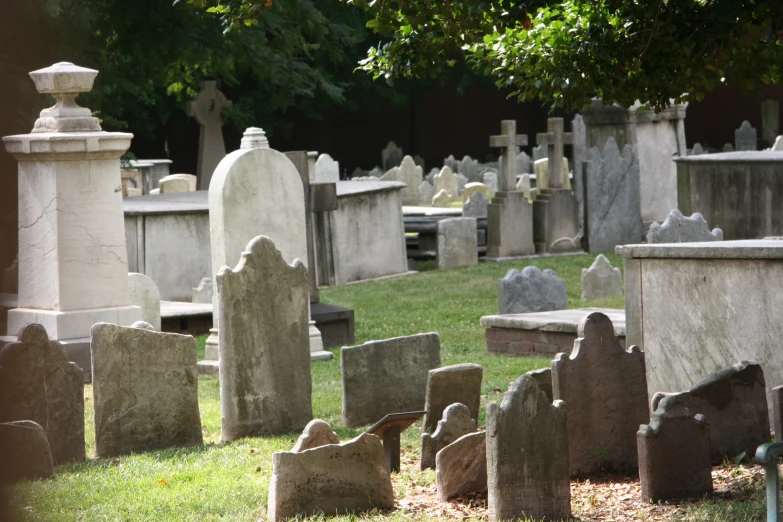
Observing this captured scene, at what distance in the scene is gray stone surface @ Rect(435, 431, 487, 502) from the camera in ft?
16.6

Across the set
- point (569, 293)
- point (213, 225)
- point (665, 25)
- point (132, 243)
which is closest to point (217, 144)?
point (132, 243)

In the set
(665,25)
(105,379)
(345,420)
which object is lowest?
(345,420)

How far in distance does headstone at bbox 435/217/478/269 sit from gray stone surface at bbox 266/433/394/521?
12337 mm

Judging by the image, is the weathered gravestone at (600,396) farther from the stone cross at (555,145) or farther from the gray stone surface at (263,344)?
the stone cross at (555,145)

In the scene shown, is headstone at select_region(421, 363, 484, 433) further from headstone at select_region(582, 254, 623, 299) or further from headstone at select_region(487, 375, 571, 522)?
headstone at select_region(582, 254, 623, 299)

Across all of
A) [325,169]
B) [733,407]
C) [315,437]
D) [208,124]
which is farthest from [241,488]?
[325,169]

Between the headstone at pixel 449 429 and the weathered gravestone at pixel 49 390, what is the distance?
6.92ft

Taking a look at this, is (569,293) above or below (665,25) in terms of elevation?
below

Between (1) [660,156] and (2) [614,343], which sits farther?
(1) [660,156]

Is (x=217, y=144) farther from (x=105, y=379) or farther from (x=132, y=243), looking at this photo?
(x=105, y=379)

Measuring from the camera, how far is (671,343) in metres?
6.75

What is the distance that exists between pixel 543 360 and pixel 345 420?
2858 mm

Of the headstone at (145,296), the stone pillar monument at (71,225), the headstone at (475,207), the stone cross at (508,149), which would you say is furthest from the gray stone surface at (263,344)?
the headstone at (475,207)

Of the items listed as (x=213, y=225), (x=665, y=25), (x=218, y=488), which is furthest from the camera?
(x=213, y=225)
